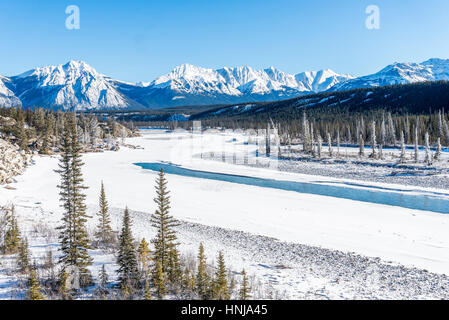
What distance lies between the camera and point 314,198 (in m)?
29.7

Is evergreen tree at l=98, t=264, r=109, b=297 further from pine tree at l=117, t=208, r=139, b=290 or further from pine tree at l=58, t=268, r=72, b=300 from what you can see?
pine tree at l=58, t=268, r=72, b=300

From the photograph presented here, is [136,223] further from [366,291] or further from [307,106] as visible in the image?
[307,106]

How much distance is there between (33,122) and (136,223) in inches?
2488

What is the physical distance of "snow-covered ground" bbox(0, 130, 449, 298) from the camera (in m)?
12.4

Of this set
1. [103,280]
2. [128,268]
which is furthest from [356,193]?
[103,280]

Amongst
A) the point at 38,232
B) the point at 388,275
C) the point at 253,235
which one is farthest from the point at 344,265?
the point at 38,232

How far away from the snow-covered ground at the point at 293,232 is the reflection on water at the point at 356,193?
7.38ft

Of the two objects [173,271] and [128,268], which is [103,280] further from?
[173,271]

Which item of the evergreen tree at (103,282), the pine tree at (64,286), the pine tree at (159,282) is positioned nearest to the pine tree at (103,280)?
the evergreen tree at (103,282)

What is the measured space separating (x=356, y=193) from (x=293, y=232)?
16633mm

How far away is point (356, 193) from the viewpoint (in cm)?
3259

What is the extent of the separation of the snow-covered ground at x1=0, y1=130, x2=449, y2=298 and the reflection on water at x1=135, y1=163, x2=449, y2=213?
2.25 metres
